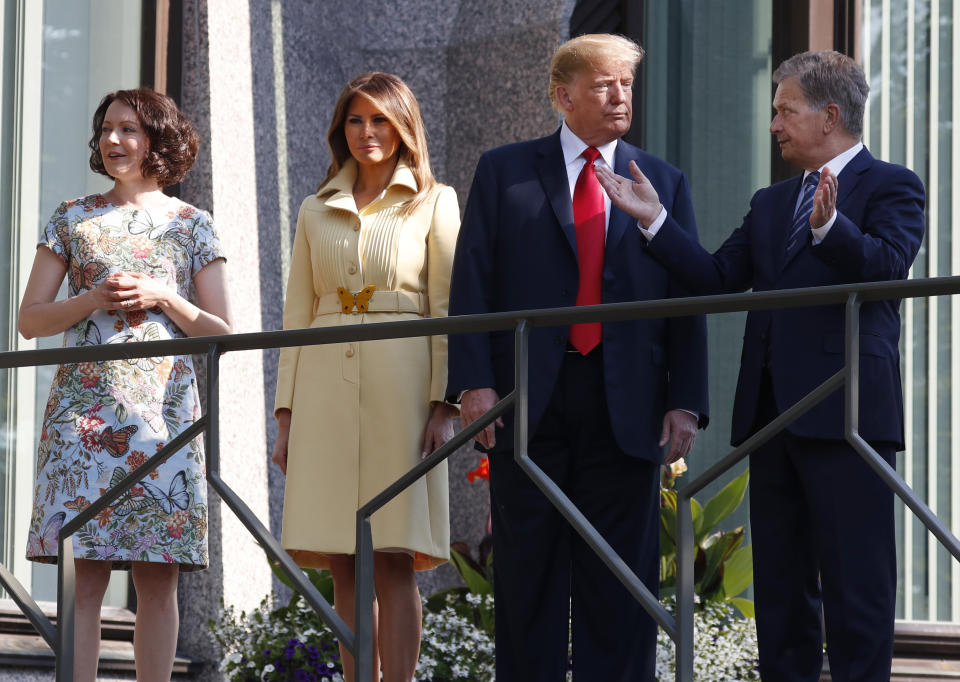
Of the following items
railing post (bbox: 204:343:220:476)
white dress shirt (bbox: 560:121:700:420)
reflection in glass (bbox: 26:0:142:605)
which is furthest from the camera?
reflection in glass (bbox: 26:0:142:605)

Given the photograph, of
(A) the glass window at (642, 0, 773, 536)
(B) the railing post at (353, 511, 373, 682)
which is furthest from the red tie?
(A) the glass window at (642, 0, 773, 536)

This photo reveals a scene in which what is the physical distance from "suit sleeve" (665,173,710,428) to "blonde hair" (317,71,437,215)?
2.33 feet

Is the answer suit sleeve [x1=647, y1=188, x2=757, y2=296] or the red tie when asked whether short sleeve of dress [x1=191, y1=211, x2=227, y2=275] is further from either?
suit sleeve [x1=647, y1=188, x2=757, y2=296]

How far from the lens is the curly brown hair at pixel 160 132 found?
3.67 meters

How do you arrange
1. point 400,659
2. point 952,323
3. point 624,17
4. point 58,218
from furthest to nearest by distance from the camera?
point 624,17, point 952,323, point 58,218, point 400,659

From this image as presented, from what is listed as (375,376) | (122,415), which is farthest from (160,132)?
(375,376)

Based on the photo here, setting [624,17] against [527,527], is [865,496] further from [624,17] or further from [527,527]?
[624,17]

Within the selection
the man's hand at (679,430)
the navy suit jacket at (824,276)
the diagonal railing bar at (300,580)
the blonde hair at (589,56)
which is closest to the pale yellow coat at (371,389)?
the blonde hair at (589,56)

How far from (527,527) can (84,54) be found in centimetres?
291

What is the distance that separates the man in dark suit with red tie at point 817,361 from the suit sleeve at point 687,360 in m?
0.08

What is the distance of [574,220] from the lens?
125 inches

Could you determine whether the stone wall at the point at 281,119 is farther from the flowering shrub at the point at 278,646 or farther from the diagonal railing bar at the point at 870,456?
the diagonal railing bar at the point at 870,456

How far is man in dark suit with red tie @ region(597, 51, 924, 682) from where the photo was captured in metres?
2.78

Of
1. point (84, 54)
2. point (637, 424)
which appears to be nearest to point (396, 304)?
point (637, 424)
